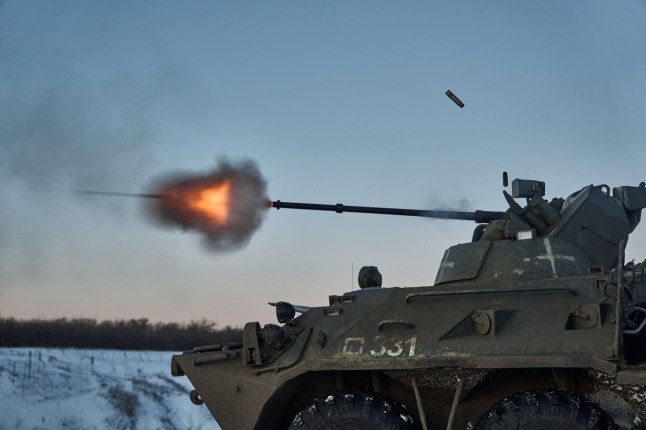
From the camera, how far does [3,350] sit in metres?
33.0

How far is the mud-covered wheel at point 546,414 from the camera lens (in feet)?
33.4

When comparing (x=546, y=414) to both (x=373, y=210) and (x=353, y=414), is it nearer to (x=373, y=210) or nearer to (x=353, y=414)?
(x=353, y=414)

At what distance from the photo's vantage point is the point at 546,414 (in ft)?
33.8

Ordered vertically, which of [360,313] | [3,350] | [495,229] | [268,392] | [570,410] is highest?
[3,350]

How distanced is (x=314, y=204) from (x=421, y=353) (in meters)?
5.39

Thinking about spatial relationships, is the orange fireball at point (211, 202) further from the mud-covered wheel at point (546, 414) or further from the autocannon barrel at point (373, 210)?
the mud-covered wheel at point (546, 414)

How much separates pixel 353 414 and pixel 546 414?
2.23 m

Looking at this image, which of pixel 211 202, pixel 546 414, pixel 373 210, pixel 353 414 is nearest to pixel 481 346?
pixel 546 414

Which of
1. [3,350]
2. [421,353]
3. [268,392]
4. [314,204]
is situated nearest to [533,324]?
[421,353]

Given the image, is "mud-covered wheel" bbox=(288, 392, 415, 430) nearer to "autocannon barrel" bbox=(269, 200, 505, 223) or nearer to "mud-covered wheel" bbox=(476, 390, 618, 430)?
"mud-covered wheel" bbox=(476, 390, 618, 430)

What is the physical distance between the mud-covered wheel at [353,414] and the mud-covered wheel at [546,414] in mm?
1097

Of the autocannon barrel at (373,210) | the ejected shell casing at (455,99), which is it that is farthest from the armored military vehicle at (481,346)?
the ejected shell casing at (455,99)

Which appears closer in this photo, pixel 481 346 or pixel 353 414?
pixel 481 346

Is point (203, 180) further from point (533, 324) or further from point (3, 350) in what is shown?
point (3, 350)
